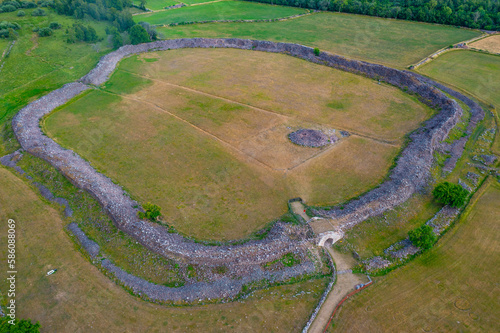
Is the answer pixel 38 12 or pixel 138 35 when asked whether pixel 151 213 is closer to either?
pixel 138 35

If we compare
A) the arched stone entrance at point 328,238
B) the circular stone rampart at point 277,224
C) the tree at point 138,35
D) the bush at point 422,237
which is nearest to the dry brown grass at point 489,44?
the circular stone rampart at point 277,224

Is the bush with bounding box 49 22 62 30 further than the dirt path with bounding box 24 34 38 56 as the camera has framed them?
Yes

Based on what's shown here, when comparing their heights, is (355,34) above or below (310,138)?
above

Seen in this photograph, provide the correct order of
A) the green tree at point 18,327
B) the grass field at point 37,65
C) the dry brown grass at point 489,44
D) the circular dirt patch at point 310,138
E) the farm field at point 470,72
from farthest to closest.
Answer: the dry brown grass at point 489,44, the farm field at point 470,72, the grass field at point 37,65, the circular dirt patch at point 310,138, the green tree at point 18,327

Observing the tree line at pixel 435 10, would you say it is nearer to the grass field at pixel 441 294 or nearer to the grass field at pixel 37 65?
the grass field at pixel 441 294

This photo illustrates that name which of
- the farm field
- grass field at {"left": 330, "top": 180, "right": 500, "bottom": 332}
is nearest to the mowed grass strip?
the farm field

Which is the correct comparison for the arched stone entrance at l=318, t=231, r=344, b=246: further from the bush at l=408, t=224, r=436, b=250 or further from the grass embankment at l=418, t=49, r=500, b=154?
the grass embankment at l=418, t=49, r=500, b=154

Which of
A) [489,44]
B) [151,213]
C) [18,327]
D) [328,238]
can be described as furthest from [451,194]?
[489,44]
